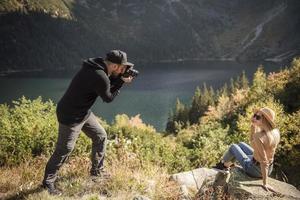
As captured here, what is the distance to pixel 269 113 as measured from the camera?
25.0 ft

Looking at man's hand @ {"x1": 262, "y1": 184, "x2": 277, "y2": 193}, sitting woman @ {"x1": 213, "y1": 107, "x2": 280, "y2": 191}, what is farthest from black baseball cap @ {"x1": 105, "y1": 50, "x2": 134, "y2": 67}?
man's hand @ {"x1": 262, "y1": 184, "x2": 277, "y2": 193}

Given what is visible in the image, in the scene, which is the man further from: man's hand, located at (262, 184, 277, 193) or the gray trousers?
man's hand, located at (262, 184, 277, 193)

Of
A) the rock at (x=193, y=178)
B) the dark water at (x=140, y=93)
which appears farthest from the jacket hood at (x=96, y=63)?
the dark water at (x=140, y=93)

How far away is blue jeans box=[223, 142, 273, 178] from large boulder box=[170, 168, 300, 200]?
0.13 m

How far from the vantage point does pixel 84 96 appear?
21.9 feet

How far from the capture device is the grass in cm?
675

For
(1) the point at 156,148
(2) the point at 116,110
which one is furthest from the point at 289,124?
(2) the point at 116,110

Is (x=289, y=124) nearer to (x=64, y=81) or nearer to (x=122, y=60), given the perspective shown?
(x=122, y=60)

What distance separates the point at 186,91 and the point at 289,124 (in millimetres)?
136435

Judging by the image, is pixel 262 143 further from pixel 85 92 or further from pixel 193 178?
pixel 85 92

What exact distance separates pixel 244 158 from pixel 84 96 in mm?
3753

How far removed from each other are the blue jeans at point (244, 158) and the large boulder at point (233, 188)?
0.44 ft

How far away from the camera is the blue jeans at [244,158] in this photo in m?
7.94

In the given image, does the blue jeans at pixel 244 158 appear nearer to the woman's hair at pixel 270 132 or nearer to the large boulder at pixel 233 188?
the large boulder at pixel 233 188
